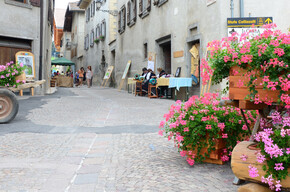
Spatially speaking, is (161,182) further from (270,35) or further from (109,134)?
(109,134)

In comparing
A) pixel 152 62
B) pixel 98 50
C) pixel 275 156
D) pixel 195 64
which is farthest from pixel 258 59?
pixel 98 50

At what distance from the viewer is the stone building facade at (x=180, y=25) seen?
11469 millimetres

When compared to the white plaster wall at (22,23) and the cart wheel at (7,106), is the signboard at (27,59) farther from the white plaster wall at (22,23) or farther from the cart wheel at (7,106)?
the cart wheel at (7,106)

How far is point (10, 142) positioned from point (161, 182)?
2.92 meters

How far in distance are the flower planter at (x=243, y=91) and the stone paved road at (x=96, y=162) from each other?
0.78 m

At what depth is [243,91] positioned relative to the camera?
120 inches

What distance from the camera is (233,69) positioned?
3.10m

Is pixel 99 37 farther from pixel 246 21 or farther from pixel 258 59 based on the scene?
pixel 258 59

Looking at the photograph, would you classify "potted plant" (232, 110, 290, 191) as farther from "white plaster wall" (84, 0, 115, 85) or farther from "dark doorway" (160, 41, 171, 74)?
"white plaster wall" (84, 0, 115, 85)

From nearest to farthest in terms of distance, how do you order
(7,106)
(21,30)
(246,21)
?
(7,106)
(246,21)
(21,30)

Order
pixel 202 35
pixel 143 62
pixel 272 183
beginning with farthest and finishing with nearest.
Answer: pixel 143 62, pixel 202 35, pixel 272 183

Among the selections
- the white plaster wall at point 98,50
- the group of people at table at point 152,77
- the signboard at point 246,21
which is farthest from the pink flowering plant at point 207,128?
the white plaster wall at point 98,50

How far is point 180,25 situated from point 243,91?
460 inches

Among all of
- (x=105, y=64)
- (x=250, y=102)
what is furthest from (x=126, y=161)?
(x=105, y=64)
